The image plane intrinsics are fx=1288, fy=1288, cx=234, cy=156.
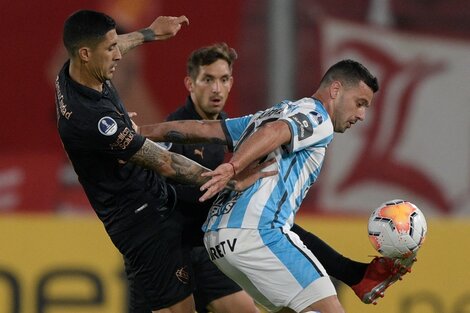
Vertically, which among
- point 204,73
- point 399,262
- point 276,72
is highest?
point 276,72

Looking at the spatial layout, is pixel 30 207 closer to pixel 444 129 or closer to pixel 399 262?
pixel 444 129

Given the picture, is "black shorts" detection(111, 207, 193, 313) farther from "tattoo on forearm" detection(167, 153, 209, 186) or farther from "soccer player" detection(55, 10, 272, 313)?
"tattoo on forearm" detection(167, 153, 209, 186)

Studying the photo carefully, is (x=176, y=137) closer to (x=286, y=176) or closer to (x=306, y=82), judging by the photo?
(x=286, y=176)

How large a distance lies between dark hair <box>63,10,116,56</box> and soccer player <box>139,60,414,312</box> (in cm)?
→ 90

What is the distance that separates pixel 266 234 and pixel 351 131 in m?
5.76

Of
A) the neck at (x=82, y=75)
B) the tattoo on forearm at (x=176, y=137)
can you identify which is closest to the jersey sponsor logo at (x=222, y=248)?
the tattoo on forearm at (x=176, y=137)

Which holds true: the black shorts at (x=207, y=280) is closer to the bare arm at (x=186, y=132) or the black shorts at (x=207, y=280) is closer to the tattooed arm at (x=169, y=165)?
the bare arm at (x=186, y=132)

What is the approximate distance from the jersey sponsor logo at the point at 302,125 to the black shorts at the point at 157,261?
109 centimetres

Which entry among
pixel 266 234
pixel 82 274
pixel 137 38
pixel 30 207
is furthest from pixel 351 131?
pixel 266 234

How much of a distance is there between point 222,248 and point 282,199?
388 mm

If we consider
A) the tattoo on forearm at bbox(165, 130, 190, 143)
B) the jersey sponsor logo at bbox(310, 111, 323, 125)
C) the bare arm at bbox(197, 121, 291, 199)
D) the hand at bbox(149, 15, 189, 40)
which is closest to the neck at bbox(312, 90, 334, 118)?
the jersey sponsor logo at bbox(310, 111, 323, 125)

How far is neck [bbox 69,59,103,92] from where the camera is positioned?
654 centimetres

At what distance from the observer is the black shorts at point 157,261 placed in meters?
6.90

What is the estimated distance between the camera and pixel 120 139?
21.2 ft
